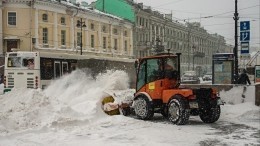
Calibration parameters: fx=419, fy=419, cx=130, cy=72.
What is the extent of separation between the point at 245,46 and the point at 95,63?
11292mm

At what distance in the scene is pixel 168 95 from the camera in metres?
14.6

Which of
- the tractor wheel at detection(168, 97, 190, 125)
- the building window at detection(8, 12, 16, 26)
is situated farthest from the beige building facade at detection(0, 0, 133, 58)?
the tractor wheel at detection(168, 97, 190, 125)

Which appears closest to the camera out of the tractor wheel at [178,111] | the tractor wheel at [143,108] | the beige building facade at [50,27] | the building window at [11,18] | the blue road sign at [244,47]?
the tractor wheel at [178,111]

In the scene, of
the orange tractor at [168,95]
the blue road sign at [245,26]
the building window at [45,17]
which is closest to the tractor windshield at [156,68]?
the orange tractor at [168,95]

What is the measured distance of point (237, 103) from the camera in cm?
1845

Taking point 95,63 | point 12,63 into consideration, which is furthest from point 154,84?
point 95,63

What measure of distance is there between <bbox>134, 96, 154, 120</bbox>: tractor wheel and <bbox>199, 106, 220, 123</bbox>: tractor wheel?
1.83 m

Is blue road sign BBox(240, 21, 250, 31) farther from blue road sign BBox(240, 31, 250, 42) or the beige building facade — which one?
the beige building facade

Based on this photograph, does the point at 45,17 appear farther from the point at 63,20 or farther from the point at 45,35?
the point at 63,20

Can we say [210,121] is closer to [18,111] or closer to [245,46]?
[18,111]

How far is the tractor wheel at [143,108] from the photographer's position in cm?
1494

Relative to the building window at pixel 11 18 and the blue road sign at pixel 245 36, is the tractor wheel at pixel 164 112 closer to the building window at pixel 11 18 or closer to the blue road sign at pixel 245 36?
the blue road sign at pixel 245 36

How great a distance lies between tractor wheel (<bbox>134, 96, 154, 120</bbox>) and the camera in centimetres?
1494

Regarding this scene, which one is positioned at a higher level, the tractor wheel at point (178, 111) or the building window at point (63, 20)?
the building window at point (63, 20)
